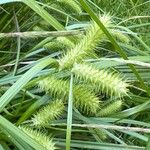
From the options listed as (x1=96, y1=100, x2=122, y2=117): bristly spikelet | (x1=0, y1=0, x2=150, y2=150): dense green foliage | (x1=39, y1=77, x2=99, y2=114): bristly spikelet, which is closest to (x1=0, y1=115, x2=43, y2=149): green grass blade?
(x1=0, y1=0, x2=150, y2=150): dense green foliage

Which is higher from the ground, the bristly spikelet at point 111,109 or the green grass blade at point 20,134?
the bristly spikelet at point 111,109

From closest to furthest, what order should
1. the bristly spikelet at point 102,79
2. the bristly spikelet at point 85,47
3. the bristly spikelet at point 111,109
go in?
the bristly spikelet at point 102,79 < the bristly spikelet at point 85,47 < the bristly spikelet at point 111,109

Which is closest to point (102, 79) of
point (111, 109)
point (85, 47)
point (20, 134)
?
point (85, 47)

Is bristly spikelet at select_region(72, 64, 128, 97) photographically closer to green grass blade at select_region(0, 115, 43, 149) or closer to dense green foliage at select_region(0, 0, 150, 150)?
dense green foliage at select_region(0, 0, 150, 150)

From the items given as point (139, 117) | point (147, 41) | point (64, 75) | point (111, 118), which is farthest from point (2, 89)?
point (147, 41)

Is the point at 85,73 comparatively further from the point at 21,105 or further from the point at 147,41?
the point at 147,41

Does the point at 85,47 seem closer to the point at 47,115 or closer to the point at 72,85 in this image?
the point at 72,85

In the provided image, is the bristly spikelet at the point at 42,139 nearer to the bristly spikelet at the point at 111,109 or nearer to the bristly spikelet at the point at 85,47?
the bristly spikelet at the point at 85,47

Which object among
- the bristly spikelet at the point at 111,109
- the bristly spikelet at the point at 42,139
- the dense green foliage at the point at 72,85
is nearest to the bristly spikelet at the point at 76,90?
the dense green foliage at the point at 72,85
